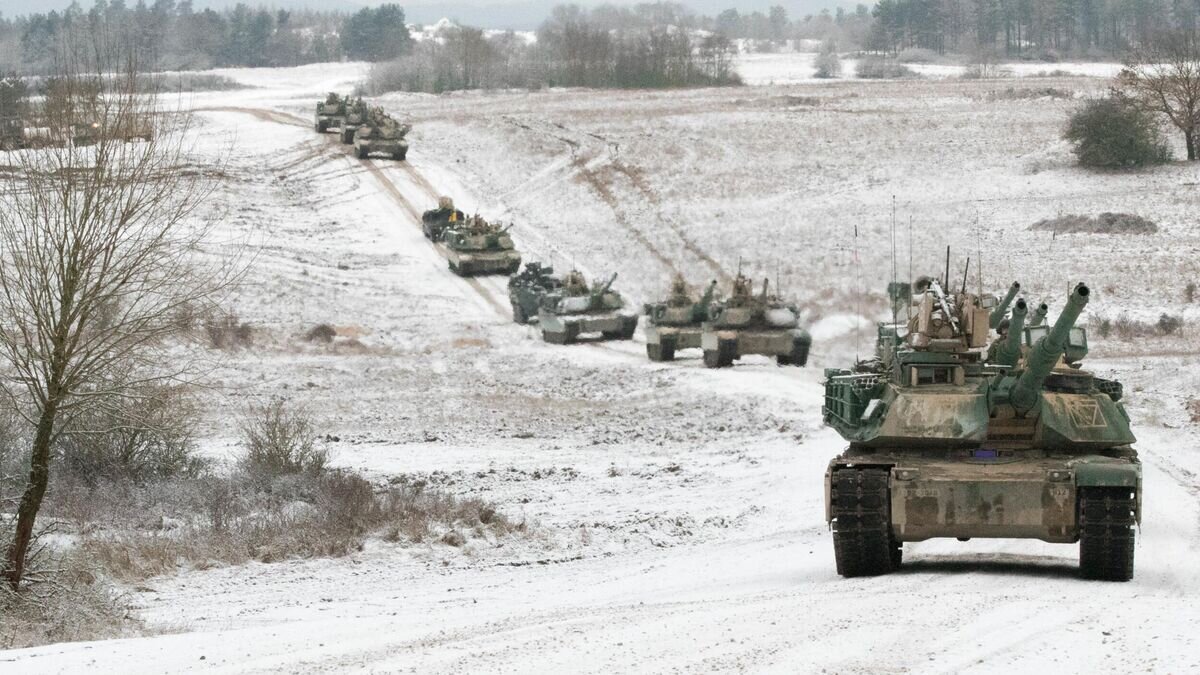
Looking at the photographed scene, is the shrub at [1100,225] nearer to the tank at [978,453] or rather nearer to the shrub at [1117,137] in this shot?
the shrub at [1117,137]

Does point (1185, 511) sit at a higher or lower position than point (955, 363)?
lower

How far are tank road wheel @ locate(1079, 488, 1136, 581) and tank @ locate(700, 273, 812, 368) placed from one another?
20.9 m

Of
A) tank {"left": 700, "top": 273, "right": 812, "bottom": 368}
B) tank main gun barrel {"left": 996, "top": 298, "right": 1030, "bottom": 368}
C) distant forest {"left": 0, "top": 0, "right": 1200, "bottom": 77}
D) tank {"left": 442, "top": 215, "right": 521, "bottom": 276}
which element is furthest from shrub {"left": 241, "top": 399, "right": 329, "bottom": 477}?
distant forest {"left": 0, "top": 0, "right": 1200, "bottom": 77}

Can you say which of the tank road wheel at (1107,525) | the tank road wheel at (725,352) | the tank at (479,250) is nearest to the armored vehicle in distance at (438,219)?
the tank at (479,250)

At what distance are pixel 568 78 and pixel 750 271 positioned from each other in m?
56.3

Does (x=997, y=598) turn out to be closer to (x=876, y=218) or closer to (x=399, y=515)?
(x=399, y=515)

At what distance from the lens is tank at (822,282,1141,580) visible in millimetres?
16141

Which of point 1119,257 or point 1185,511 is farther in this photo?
point 1119,257

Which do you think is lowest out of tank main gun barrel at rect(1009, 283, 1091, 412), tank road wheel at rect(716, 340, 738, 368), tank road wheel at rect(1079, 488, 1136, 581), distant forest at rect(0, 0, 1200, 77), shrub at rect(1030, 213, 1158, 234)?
tank road wheel at rect(716, 340, 738, 368)

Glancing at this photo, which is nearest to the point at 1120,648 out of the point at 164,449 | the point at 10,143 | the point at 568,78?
the point at 10,143

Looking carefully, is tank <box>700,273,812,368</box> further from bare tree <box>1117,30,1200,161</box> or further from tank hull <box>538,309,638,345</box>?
bare tree <box>1117,30,1200,161</box>

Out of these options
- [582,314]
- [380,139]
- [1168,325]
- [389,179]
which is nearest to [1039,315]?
[1168,325]

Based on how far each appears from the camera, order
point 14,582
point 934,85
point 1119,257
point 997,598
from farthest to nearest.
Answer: point 934,85 < point 1119,257 < point 14,582 < point 997,598

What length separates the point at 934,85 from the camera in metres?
96.1
